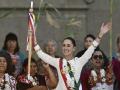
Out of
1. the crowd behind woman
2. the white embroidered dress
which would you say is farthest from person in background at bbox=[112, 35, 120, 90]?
the white embroidered dress

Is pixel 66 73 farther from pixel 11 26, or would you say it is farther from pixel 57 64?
pixel 11 26

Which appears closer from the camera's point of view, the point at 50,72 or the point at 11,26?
the point at 50,72

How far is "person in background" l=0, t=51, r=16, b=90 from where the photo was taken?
9291 mm

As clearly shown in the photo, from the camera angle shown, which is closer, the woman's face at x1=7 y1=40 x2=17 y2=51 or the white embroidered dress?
the white embroidered dress

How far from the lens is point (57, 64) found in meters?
9.77

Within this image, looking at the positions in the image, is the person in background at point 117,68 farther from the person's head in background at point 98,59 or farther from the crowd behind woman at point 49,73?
the person's head in background at point 98,59

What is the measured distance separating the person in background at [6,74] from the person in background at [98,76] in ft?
4.13

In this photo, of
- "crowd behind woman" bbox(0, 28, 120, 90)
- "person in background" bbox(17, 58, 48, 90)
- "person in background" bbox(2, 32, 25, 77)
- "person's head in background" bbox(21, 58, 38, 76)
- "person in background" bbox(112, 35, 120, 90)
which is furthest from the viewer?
"person in background" bbox(2, 32, 25, 77)

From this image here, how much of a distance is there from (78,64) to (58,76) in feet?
Answer: 1.08

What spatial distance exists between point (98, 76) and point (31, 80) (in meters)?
1.07

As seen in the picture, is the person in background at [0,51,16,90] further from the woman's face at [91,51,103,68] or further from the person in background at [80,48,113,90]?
the woman's face at [91,51,103,68]

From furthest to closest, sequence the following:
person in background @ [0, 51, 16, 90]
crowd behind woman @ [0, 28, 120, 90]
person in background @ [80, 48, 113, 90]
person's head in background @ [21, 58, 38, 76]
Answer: person in background @ [80, 48, 113, 90] → person's head in background @ [21, 58, 38, 76] → crowd behind woman @ [0, 28, 120, 90] → person in background @ [0, 51, 16, 90]

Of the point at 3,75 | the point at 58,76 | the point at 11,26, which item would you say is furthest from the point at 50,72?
the point at 11,26

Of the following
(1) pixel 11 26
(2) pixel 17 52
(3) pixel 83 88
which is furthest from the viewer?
(1) pixel 11 26
